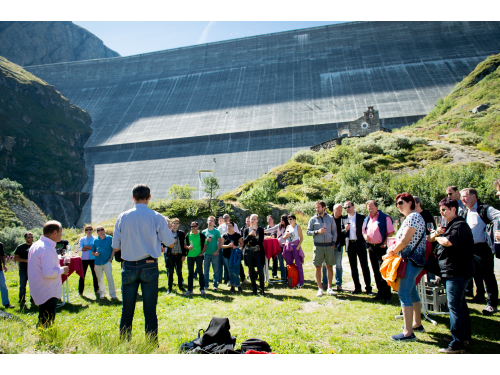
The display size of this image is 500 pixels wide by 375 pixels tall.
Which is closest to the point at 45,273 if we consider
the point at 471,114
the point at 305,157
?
the point at 305,157

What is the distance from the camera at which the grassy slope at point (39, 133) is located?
32.5 m

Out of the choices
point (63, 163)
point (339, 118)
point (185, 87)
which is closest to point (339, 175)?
point (339, 118)

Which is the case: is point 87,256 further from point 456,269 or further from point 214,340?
point 456,269

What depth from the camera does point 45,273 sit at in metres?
3.47

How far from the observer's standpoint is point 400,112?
36.3 meters

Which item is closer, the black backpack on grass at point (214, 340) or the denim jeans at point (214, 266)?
the black backpack on grass at point (214, 340)

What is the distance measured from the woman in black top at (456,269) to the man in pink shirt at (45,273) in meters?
4.16

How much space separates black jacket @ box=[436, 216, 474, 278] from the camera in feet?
11.0

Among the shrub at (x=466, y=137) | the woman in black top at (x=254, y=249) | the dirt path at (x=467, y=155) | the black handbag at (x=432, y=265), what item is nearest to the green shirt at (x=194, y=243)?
the woman in black top at (x=254, y=249)

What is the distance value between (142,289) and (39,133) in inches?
1614

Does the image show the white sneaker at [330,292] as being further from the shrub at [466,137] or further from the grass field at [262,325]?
the shrub at [466,137]

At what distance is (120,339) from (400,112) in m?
39.0

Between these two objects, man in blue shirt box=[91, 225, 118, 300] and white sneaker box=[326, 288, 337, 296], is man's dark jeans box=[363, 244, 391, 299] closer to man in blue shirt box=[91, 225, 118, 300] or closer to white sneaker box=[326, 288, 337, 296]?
white sneaker box=[326, 288, 337, 296]

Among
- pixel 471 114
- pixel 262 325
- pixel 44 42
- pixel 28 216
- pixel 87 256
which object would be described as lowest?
pixel 262 325
